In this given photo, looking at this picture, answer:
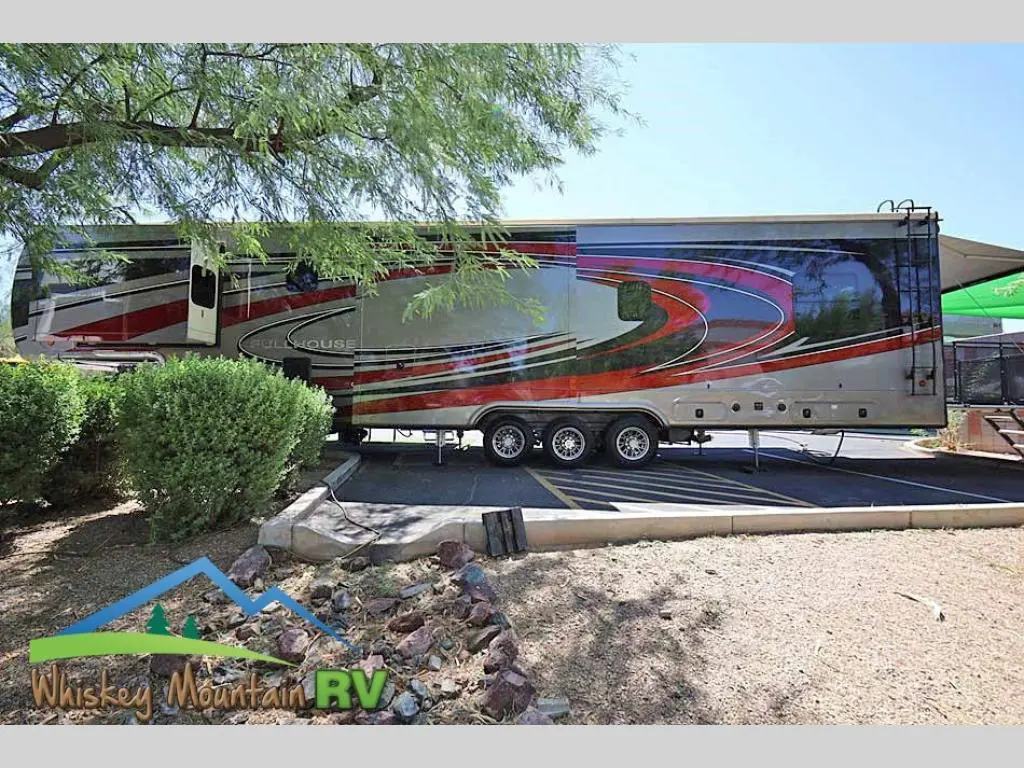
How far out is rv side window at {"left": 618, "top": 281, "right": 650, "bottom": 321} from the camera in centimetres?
739

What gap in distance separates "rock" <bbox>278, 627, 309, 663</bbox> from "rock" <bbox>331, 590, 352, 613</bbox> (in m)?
0.35

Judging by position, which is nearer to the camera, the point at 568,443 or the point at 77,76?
the point at 77,76

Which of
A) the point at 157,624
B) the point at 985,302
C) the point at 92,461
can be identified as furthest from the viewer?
the point at 985,302

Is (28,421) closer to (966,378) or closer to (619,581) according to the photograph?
(619,581)

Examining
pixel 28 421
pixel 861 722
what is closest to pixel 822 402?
pixel 861 722

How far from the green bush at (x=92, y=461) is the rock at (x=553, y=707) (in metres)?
4.06

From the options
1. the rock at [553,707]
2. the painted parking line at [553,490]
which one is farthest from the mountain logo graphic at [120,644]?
the painted parking line at [553,490]

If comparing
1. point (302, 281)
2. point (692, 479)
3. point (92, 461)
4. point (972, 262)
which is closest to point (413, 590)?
point (92, 461)

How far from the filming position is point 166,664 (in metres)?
2.37

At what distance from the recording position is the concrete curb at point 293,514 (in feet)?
11.9

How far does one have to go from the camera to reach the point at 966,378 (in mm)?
7922

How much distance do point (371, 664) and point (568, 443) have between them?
17.7 feet

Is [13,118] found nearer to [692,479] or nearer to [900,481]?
[692,479]

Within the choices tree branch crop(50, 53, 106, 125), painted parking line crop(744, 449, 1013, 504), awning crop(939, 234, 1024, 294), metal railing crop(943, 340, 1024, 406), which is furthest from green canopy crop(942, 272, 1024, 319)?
tree branch crop(50, 53, 106, 125)
